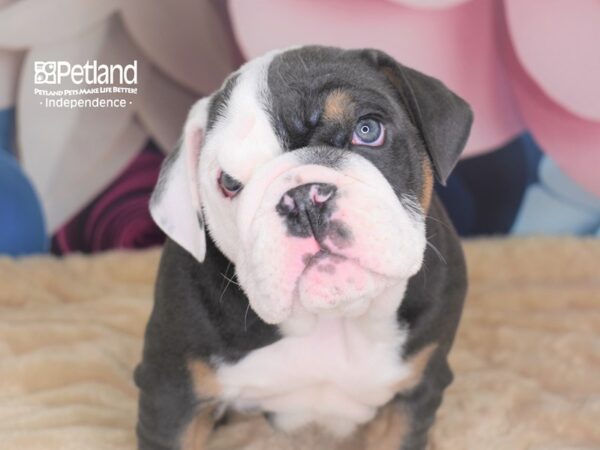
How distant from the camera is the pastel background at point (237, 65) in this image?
2342mm

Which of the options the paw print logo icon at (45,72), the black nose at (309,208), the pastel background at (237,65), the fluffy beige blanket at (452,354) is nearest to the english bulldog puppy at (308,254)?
the black nose at (309,208)

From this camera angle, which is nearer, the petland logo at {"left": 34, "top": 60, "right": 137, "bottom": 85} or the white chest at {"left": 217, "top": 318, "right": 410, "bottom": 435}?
the white chest at {"left": 217, "top": 318, "right": 410, "bottom": 435}

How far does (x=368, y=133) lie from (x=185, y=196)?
31cm

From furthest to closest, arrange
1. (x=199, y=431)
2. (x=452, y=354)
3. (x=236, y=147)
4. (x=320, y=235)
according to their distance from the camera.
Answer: (x=452, y=354) → (x=199, y=431) → (x=236, y=147) → (x=320, y=235)

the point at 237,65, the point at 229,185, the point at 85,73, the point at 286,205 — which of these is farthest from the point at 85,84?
the point at 286,205

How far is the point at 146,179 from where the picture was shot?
2.52 meters

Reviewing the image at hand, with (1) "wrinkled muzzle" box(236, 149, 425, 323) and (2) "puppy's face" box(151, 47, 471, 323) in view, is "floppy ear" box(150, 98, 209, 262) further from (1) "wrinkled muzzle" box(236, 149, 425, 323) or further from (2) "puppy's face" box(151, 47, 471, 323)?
(1) "wrinkled muzzle" box(236, 149, 425, 323)

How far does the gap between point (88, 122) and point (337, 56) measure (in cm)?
123

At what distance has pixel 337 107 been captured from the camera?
132 cm

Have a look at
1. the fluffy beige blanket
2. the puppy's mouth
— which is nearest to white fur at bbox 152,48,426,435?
A: the puppy's mouth

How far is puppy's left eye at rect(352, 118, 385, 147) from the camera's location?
1.33m

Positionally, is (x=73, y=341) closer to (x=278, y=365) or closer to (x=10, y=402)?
(x=10, y=402)

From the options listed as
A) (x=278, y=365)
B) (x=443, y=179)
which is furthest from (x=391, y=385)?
(x=443, y=179)

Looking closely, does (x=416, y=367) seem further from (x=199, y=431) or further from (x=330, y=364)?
(x=199, y=431)
